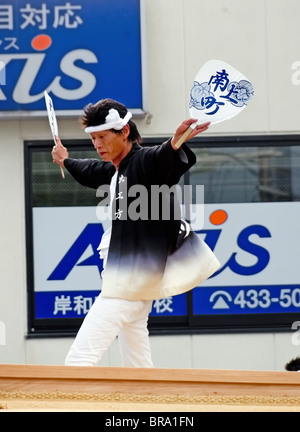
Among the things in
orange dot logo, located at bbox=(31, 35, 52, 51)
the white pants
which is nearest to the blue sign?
orange dot logo, located at bbox=(31, 35, 52, 51)

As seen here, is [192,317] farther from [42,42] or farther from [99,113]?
[99,113]

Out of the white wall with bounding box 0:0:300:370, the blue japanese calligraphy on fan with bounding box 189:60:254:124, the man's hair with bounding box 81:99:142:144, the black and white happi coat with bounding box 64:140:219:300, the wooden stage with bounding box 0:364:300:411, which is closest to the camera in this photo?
the wooden stage with bounding box 0:364:300:411

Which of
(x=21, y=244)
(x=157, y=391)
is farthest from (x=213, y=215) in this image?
(x=157, y=391)

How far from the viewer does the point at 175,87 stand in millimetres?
8492

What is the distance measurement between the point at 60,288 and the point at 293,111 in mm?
2463

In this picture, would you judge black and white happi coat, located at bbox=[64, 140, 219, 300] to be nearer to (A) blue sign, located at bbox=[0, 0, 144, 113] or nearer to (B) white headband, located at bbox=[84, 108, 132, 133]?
(B) white headband, located at bbox=[84, 108, 132, 133]

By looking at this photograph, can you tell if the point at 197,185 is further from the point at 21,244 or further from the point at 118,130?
the point at 118,130

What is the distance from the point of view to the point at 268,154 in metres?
8.64

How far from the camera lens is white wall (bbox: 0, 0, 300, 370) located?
333 inches

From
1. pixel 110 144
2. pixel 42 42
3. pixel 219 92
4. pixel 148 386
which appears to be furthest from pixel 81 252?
pixel 148 386

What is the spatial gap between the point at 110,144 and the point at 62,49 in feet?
10.2

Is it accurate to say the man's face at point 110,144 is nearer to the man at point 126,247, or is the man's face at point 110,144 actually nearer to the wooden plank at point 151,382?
the man at point 126,247

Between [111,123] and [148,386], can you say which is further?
[111,123]
